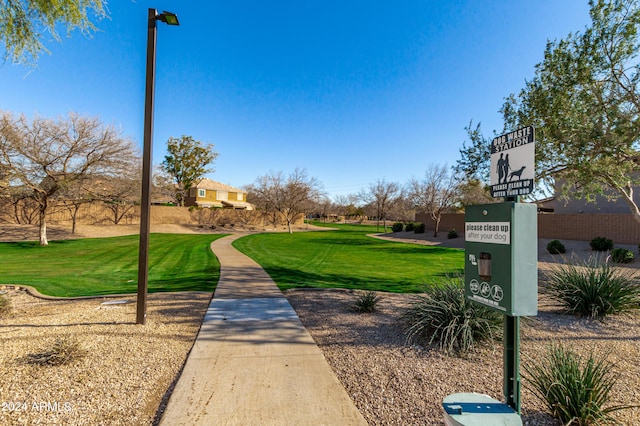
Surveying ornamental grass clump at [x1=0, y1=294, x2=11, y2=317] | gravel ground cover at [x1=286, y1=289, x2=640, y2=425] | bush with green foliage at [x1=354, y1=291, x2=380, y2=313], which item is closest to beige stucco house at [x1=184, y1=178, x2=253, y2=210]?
ornamental grass clump at [x1=0, y1=294, x2=11, y2=317]

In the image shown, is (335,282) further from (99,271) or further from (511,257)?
(99,271)

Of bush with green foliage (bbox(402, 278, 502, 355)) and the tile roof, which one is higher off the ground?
the tile roof

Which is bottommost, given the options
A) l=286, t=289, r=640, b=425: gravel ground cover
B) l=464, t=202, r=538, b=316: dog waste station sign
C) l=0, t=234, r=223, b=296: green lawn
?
l=0, t=234, r=223, b=296: green lawn

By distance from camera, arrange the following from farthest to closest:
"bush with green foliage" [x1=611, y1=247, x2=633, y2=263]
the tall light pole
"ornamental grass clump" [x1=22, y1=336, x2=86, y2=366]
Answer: "bush with green foliage" [x1=611, y1=247, x2=633, y2=263] → the tall light pole → "ornamental grass clump" [x1=22, y1=336, x2=86, y2=366]

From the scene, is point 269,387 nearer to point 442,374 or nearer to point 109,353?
point 442,374

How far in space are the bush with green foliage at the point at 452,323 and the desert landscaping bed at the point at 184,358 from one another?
188 millimetres

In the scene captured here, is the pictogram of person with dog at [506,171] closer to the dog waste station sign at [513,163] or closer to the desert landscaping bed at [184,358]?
the dog waste station sign at [513,163]

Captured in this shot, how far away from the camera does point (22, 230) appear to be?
24.5 meters

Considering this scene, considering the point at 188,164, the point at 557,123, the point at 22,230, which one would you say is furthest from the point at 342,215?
the point at 557,123

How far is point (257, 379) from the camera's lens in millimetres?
3600

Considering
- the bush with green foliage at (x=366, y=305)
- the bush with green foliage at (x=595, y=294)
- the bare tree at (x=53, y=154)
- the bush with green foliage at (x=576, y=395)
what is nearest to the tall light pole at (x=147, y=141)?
the bush with green foliage at (x=366, y=305)

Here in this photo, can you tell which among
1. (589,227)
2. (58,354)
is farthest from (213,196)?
(58,354)

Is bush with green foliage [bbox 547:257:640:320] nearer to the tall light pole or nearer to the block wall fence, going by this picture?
the tall light pole

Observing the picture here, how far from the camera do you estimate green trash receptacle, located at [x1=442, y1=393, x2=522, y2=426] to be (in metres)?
2.23
